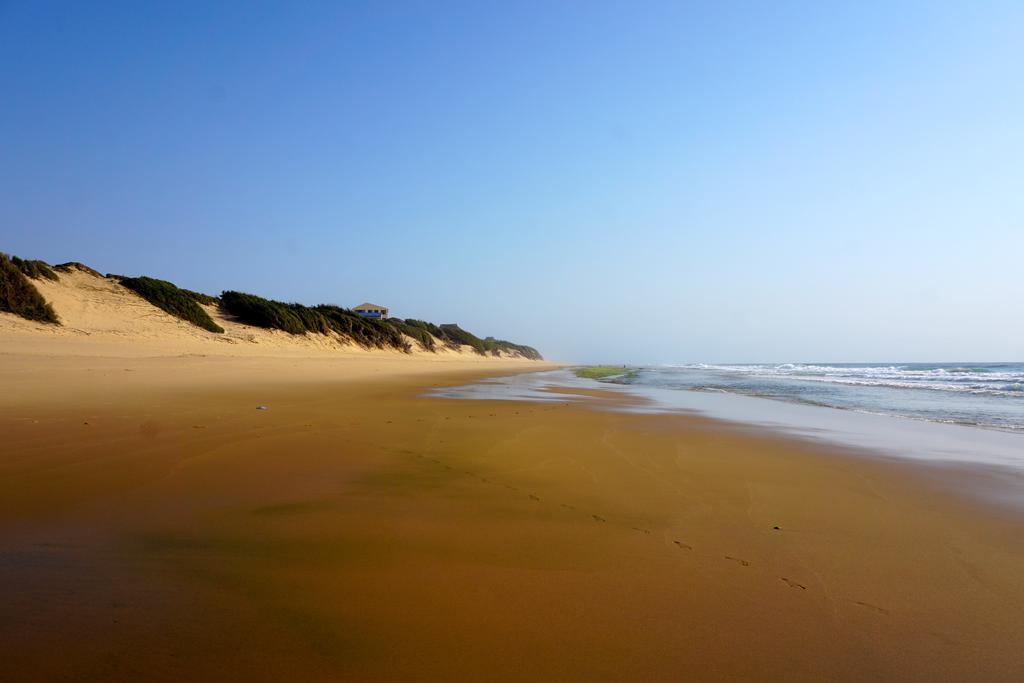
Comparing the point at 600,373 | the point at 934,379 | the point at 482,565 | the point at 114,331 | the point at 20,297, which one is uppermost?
the point at 20,297

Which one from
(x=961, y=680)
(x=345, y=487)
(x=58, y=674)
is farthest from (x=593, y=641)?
(x=345, y=487)

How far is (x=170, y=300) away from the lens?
23859 millimetres

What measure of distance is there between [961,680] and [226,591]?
2736 mm

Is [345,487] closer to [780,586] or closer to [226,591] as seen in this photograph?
[226,591]

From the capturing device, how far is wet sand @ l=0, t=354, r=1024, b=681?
5.96ft

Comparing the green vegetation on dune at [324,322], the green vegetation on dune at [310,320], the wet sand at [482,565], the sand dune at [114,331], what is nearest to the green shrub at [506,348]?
the green vegetation on dune at [324,322]

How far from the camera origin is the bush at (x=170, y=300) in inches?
925

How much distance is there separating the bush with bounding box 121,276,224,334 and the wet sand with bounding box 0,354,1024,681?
20.9 meters

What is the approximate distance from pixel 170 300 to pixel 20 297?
22.2 feet

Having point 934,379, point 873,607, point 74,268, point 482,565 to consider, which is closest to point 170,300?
point 74,268

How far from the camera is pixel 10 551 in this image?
2529 millimetres

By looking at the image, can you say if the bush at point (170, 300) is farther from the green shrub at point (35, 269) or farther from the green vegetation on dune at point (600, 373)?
the green vegetation on dune at point (600, 373)

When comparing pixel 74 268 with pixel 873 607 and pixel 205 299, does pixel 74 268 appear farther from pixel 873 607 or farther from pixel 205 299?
pixel 873 607

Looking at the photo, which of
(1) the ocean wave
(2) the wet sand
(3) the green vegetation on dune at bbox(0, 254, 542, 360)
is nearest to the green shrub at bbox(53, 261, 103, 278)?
(3) the green vegetation on dune at bbox(0, 254, 542, 360)
